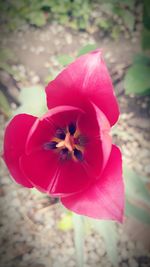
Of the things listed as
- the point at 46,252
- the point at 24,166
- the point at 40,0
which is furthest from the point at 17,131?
the point at 40,0

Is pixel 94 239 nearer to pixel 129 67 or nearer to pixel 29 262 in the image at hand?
pixel 29 262

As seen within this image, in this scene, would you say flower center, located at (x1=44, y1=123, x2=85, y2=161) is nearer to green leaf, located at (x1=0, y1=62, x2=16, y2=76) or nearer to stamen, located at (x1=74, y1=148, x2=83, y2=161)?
stamen, located at (x1=74, y1=148, x2=83, y2=161)

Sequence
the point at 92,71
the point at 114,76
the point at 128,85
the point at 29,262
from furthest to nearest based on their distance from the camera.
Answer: the point at 114,76
the point at 128,85
the point at 29,262
the point at 92,71

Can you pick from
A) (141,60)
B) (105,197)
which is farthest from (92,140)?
(141,60)

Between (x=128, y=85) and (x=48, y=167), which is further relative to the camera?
(x=128, y=85)

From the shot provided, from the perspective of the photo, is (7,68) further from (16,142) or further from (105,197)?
(105,197)

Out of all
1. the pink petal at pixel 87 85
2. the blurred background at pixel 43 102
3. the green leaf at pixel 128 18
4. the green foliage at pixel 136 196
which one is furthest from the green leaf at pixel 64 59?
the pink petal at pixel 87 85

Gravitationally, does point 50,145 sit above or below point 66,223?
above

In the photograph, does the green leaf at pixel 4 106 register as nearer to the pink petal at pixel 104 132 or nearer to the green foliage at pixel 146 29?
the green foliage at pixel 146 29
